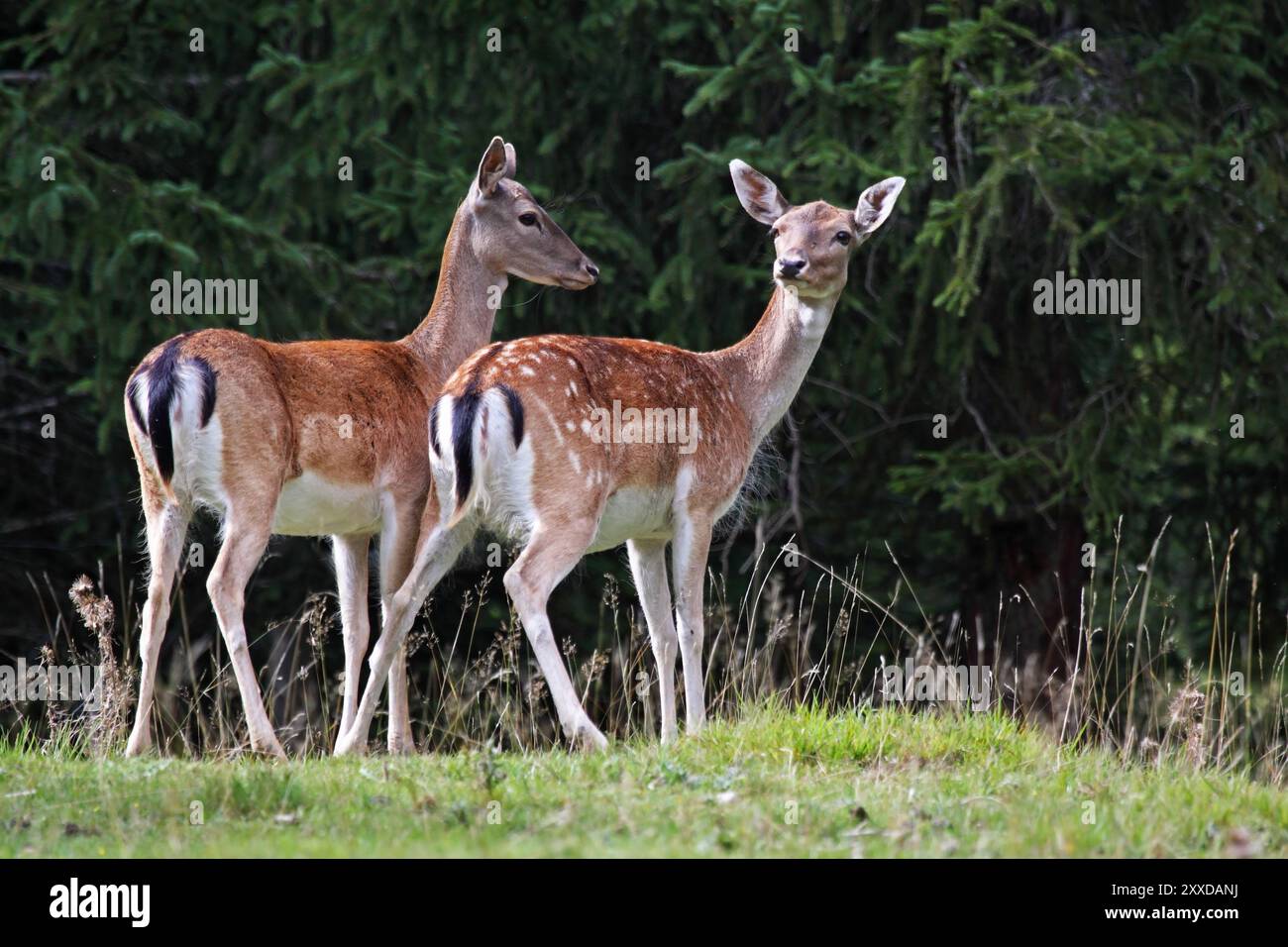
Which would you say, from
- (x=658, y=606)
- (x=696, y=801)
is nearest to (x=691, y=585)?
(x=658, y=606)

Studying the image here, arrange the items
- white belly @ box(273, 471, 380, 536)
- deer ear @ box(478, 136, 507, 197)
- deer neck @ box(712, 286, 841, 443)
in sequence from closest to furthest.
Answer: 1. white belly @ box(273, 471, 380, 536)
2. deer neck @ box(712, 286, 841, 443)
3. deer ear @ box(478, 136, 507, 197)

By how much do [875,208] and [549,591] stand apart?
263cm

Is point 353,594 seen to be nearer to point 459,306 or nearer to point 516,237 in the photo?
point 459,306

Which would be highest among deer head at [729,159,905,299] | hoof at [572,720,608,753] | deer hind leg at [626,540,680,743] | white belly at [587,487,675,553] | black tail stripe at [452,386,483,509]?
deer head at [729,159,905,299]

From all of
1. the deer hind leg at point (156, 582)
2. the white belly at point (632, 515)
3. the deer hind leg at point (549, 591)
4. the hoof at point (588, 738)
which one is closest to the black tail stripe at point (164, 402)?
the deer hind leg at point (156, 582)

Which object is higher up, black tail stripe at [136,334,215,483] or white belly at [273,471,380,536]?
black tail stripe at [136,334,215,483]

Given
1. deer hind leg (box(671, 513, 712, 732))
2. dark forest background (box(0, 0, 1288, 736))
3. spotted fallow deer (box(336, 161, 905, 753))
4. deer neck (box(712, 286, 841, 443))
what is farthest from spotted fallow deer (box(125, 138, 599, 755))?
dark forest background (box(0, 0, 1288, 736))

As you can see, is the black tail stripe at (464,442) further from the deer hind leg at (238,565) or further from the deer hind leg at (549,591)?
the deer hind leg at (238,565)

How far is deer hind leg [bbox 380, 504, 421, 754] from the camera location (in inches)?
285

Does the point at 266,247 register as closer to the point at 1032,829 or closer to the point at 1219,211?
the point at 1219,211

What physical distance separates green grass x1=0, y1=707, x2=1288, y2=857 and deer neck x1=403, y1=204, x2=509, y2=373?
2391mm

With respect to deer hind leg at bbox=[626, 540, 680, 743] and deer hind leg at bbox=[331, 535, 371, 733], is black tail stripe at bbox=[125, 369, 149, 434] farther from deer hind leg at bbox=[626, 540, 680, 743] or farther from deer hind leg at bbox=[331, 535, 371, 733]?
deer hind leg at bbox=[626, 540, 680, 743]

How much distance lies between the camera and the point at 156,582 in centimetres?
694

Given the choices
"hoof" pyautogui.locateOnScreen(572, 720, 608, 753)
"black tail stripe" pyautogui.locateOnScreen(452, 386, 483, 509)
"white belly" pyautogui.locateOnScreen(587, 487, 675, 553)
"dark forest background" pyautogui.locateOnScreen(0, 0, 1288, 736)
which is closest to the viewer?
"hoof" pyautogui.locateOnScreen(572, 720, 608, 753)
